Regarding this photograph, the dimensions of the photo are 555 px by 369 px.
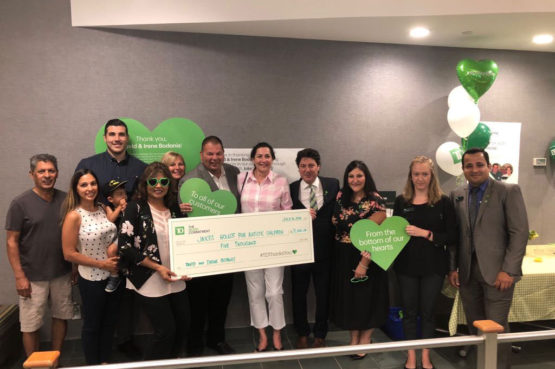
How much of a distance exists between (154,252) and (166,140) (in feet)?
3.85

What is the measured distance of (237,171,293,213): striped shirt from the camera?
9.16 ft

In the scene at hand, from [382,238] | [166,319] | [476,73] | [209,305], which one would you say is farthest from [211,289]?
[476,73]

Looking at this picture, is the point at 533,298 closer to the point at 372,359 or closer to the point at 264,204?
the point at 372,359

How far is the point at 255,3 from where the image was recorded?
10.00ft

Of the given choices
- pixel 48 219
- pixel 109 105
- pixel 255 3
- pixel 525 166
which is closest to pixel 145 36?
pixel 109 105

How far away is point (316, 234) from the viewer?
9.46 ft

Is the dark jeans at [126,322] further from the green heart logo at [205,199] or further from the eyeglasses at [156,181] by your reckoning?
the eyeglasses at [156,181]

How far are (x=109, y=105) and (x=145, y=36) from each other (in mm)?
678

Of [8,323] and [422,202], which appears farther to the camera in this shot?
[8,323]

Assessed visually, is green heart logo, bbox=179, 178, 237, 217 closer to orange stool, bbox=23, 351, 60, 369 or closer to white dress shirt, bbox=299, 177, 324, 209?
white dress shirt, bbox=299, 177, 324, 209

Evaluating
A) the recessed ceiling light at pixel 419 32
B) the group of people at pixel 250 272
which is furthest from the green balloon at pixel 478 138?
the group of people at pixel 250 272

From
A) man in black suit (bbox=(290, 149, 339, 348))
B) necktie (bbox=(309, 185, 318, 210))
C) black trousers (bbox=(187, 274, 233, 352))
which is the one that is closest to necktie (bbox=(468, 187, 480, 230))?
man in black suit (bbox=(290, 149, 339, 348))

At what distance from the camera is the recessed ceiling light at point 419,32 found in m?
3.28

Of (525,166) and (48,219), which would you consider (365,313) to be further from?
(525,166)
